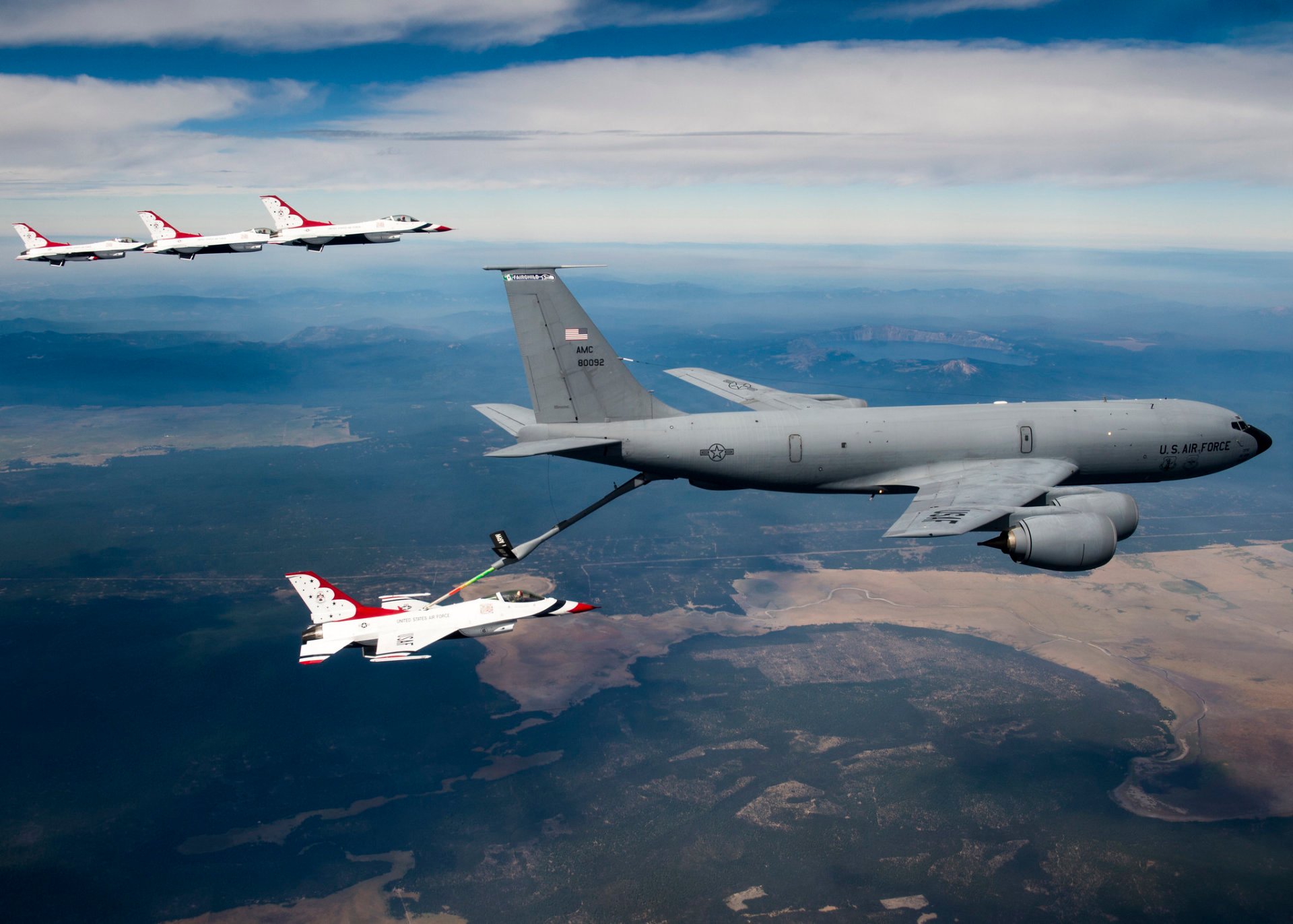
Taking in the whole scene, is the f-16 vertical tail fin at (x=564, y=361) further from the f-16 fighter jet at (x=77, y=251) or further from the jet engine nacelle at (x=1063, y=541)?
the f-16 fighter jet at (x=77, y=251)

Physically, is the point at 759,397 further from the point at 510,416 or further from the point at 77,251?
the point at 77,251

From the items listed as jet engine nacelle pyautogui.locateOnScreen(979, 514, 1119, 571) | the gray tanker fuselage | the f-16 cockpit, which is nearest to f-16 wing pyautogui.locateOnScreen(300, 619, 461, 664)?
the f-16 cockpit

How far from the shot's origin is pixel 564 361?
43.9 meters

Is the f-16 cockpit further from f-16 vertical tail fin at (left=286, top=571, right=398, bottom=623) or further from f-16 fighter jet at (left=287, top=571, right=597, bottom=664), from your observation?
f-16 vertical tail fin at (left=286, top=571, right=398, bottom=623)

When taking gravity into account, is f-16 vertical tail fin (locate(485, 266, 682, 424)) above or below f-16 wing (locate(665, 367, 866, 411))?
above

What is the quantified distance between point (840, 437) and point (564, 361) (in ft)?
55.0

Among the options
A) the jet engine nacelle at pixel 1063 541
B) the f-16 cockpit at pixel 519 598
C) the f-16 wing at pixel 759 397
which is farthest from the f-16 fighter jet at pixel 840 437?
the f-16 cockpit at pixel 519 598

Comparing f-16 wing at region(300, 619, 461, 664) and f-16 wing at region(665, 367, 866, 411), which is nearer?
f-16 wing at region(665, 367, 866, 411)

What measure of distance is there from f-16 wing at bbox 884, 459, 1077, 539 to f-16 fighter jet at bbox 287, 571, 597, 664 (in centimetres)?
2656

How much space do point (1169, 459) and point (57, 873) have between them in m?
205

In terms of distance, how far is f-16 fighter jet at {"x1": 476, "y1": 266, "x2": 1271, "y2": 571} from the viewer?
43031 millimetres

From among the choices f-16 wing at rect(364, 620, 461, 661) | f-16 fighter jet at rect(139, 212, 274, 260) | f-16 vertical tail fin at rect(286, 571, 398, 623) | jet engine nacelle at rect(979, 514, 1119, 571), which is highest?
f-16 fighter jet at rect(139, 212, 274, 260)

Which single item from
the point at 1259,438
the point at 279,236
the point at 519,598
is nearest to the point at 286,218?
the point at 279,236

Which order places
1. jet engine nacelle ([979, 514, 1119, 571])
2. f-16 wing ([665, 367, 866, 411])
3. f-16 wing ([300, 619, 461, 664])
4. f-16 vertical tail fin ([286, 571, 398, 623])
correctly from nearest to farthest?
jet engine nacelle ([979, 514, 1119, 571]), f-16 wing ([665, 367, 866, 411]), f-16 wing ([300, 619, 461, 664]), f-16 vertical tail fin ([286, 571, 398, 623])
